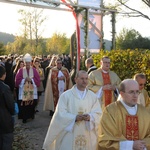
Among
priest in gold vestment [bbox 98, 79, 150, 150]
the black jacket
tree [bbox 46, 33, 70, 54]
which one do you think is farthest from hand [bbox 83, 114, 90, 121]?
tree [bbox 46, 33, 70, 54]

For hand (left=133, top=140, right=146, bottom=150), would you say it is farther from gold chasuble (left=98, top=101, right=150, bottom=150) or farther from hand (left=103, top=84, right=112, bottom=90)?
hand (left=103, top=84, right=112, bottom=90)

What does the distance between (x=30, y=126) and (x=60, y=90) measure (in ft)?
5.67

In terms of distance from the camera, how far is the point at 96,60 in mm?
11289

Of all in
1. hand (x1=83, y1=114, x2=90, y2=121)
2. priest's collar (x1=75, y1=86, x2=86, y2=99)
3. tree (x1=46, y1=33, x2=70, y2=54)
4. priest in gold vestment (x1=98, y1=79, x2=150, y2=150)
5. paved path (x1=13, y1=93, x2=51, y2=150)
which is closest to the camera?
priest in gold vestment (x1=98, y1=79, x2=150, y2=150)

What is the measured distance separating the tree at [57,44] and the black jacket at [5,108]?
48306 millimetres

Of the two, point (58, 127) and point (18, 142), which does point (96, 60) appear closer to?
point (18, 142)

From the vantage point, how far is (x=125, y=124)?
417cm

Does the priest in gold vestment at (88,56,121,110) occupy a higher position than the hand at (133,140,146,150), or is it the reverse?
the priest in gold vestment at (88,56,121,110)

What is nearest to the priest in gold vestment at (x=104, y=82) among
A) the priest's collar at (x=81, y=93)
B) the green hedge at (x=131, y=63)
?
the green hedge at (x=131, y=63)

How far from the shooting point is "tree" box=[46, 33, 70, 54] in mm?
54312

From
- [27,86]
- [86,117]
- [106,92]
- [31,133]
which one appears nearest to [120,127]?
[86,117]

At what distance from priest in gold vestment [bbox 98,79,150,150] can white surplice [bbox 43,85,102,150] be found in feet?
4.02

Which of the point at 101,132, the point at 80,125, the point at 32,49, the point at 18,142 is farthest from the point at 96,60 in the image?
the point at 32,49

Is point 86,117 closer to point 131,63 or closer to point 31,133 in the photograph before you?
point 31,133
